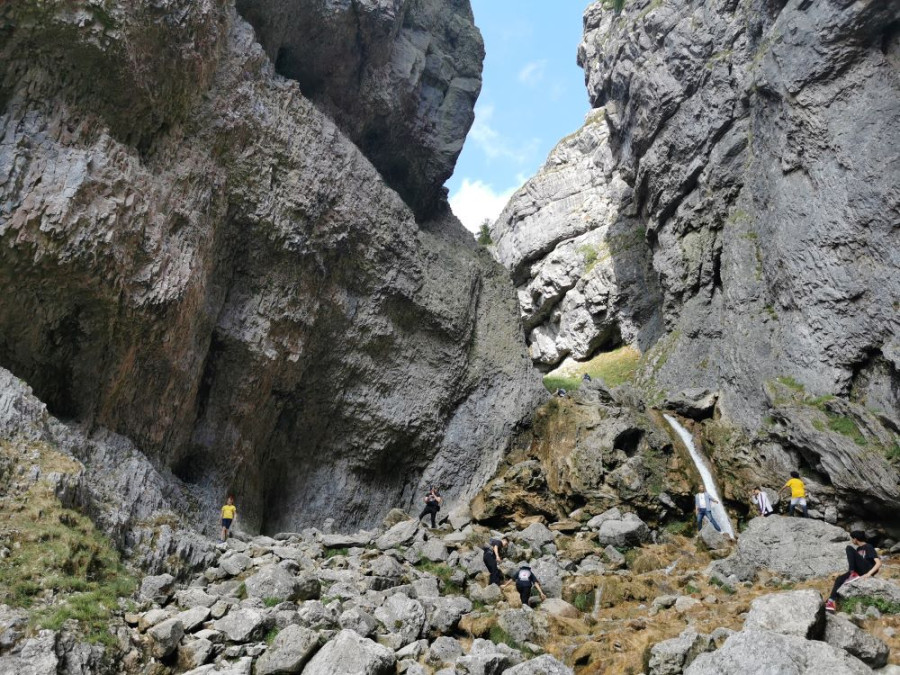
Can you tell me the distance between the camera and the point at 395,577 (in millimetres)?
16547

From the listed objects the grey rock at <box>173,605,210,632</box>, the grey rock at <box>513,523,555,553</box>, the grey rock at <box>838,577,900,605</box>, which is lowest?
the grey rock at <box>173,605,210,632</box>

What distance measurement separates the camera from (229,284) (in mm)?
23484

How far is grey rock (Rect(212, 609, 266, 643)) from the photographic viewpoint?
11.1m

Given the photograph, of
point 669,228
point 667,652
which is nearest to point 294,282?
point 667,652

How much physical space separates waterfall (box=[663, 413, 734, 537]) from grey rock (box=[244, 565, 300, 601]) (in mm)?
16354

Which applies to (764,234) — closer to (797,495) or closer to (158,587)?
(797,495)

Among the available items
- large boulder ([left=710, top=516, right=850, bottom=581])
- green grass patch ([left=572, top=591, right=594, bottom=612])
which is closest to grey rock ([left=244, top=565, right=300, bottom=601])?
green grass patch ([left=572, top=591, right=594, bottom=612])

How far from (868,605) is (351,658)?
10442 mm

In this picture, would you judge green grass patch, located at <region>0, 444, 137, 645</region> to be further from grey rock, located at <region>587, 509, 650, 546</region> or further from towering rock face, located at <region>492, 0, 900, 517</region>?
towering rock face, located at <region>492, 0, 900, 517</region>

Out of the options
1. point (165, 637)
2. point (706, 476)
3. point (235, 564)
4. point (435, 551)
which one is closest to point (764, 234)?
point (706, 476)

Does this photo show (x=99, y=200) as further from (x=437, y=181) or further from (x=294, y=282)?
(x=437, y=181)

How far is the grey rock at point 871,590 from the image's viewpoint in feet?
→ 41.2

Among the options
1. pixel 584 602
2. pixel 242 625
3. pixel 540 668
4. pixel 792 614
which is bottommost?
pixel 242 625

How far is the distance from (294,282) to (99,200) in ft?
26.8
